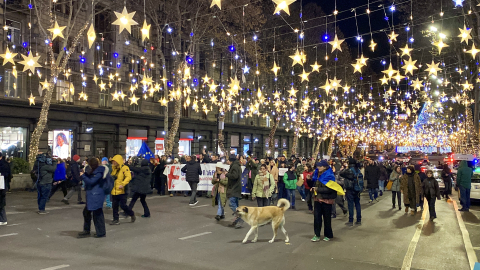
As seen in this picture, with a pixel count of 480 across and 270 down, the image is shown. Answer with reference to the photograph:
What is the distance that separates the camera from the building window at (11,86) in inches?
905

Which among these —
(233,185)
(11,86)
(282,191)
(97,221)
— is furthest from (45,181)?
(11,86)

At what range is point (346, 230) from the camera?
1045 centimetres

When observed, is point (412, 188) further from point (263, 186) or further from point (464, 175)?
point (263, 186)

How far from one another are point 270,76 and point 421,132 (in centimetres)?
5051

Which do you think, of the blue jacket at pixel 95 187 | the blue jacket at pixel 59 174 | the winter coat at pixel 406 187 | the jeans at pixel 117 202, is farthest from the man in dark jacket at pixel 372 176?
the blue jacket at pixel 95 187

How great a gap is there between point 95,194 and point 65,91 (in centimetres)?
1958

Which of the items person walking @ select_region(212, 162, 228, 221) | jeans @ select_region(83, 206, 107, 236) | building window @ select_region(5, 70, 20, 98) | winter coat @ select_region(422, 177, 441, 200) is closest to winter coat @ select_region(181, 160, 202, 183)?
person walking @ select_region(212, 162, 228, 221)

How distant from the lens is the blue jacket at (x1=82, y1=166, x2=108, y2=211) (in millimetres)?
8570

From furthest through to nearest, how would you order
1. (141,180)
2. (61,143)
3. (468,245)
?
(61,143) → (141,180) → (468,245)

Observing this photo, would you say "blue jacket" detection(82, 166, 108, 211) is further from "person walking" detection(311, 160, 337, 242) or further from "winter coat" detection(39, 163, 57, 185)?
"person walking" detection(311, 160, 337, 242)

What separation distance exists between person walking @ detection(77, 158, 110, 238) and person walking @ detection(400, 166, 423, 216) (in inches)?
384

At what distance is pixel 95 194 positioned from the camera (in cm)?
860

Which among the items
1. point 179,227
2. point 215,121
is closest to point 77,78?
point 215,121

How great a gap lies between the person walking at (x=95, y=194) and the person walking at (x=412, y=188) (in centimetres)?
976
